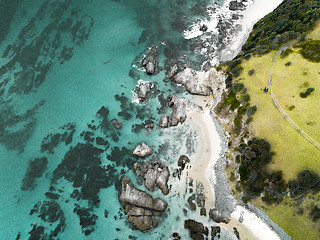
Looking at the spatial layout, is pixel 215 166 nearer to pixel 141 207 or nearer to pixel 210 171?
pixel 210 171

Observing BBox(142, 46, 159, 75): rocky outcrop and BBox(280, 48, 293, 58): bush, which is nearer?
BBox(280, 48, 293, 58): bush

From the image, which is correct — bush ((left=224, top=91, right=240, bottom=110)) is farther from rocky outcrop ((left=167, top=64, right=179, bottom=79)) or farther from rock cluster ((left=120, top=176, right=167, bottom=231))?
rock cluster ((left=120, top=176, right=167, bottom=231))

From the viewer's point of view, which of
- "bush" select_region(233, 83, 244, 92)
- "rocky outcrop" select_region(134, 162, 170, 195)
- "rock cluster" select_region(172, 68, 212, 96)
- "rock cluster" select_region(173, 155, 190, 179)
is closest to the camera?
"rocky outcrop" select_region(134, 162, 170, 195)

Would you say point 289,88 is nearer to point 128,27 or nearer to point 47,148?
point 128,27

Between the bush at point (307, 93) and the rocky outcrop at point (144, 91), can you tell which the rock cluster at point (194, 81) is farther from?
the bush at point (307, 93)

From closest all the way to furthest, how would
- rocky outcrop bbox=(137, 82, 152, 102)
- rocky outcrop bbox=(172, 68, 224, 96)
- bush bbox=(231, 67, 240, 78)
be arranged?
bush bbox=(231, 67, 240, 78), rocky outcrop bbox=(172, 68, 224, 96), rocky outcrop bbox=(137, 82, 152, 102)

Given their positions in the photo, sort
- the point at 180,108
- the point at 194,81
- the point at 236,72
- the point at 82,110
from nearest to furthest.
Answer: the point at 180,108 → the point at 236,72 → the point at 82,110 → the point at 194,81

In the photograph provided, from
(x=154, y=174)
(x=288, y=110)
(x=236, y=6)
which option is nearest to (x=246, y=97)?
(x=288, y=110)

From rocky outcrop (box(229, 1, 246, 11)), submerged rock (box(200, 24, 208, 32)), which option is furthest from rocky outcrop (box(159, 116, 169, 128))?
rocky outcrop (box(229, 1, 246, 11))
